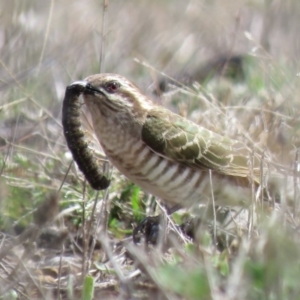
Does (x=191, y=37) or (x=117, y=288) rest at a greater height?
(x=191, y=37)

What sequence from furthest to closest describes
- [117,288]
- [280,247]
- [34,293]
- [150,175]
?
[150,175]
[117,288]
[34,293]
[280,247]

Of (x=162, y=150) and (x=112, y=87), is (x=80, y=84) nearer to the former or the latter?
(x=112, y=87)

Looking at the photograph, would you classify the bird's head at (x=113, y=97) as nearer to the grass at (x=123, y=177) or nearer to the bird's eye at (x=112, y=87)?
the bird's eye at (x=112, y=87)

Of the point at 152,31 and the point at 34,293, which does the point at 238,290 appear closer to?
the point at 34,293

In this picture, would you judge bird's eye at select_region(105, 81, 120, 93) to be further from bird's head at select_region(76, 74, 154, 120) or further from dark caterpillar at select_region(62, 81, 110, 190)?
dark caterpillar at select_region(62, 81, 110, 190)

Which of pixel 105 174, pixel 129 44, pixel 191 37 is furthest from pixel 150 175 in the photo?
pixel 191 37

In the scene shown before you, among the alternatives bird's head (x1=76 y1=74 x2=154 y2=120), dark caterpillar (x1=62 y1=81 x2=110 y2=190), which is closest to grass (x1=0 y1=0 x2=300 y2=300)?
dark caterpillar (x1=62 y1=81 x2=110 y2=190)

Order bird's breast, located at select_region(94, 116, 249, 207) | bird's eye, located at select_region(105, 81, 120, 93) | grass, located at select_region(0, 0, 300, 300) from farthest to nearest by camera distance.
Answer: bird's eye, located at select_region(105, 81, 120, 93)
bird's breast, located at select_region(94, 116, 249, 207)
grass, located at select_region(0, 0, 300, 300)
